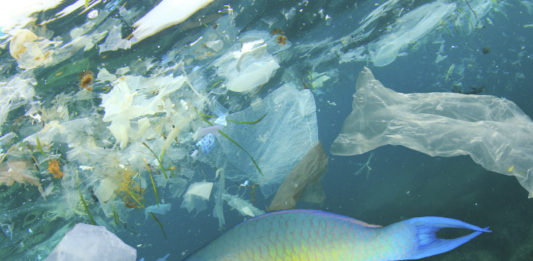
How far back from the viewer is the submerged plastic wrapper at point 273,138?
27.3 feet

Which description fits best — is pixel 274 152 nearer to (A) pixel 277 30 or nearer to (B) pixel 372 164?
(A) pixel 277 30

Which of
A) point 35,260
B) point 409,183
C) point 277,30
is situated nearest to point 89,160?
point 277,30

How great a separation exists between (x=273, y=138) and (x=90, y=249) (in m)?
7.95

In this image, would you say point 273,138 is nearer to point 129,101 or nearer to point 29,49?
point 129,101

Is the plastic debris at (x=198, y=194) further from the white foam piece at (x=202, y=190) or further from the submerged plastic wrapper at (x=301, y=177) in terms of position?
the submerged plastic wrapper at (x=301, y=177)

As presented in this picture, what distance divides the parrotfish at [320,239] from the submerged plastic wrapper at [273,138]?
23.3 feet

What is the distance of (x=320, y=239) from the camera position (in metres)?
0.86

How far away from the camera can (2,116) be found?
6.22m

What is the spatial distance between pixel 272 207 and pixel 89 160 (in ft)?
12.7

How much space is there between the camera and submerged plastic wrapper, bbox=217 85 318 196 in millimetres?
8320

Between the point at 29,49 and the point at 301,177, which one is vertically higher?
the point at 29,49

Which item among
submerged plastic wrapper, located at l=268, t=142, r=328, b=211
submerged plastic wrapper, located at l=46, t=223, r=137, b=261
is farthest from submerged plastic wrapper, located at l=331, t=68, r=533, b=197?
submerged plastic wrapper, located at l=46, t=223, r=137, b=261

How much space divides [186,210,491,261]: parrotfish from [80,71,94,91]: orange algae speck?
8.01m

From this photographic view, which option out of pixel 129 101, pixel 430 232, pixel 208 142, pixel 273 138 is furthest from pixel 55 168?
pixel 430 232
